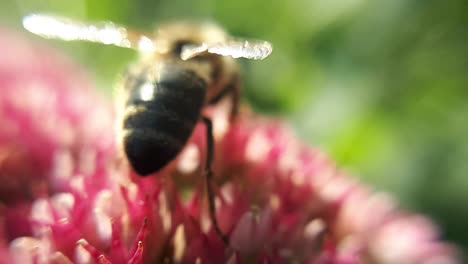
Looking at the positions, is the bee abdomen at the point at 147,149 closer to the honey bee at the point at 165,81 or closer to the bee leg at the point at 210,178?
the honey bee at the point at 165,81

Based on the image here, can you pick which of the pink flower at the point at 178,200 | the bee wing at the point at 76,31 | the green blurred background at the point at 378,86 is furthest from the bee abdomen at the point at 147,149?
the green blurred background at the point at 378,86

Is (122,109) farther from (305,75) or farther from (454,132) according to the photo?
(454,132)

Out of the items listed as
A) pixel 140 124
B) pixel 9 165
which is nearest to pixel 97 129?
pixel 9 165

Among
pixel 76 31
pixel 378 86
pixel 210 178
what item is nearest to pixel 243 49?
pixel 210 178

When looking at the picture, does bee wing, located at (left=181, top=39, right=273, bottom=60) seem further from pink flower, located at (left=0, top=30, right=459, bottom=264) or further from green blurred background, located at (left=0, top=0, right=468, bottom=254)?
green blurred background, located at (left=0, top=0, right=468, bottom=254)

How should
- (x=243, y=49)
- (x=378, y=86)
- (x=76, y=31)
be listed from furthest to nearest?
1. (x=378, y=86)
2. (x=76, y=31)
3. (x=243, y=49)

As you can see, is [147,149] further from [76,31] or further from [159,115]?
[76,31]
